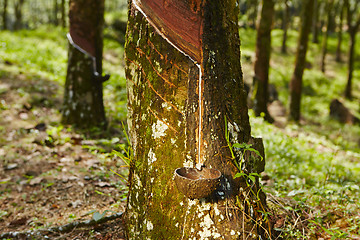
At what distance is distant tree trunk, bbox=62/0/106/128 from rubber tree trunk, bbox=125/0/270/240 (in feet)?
11.5

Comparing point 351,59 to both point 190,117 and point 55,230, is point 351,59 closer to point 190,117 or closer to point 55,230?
point 190,117

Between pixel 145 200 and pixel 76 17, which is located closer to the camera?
pixel 145 200

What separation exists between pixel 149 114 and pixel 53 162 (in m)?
2.94

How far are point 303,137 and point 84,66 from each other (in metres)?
5.76

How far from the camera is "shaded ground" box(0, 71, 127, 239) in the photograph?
2.93 m

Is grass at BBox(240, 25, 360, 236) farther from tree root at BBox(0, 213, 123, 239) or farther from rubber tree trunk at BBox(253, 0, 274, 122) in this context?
tree root at BBox(0, 213, 123, 239)

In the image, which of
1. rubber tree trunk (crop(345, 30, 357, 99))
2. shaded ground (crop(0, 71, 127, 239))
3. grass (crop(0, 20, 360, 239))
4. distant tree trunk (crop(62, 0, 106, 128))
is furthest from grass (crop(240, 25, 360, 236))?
distant tree trunk (crop(62, 0, 106, 128))

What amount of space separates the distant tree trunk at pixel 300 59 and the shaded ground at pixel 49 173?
754cm

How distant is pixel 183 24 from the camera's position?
1847 millimetres

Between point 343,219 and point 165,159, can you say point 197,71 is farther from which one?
point 343,219

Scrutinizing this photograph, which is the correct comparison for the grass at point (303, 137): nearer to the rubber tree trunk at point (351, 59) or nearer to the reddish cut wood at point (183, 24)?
the rubber tree trunk at point (351, 59)

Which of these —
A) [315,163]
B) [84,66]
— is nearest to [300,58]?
[315,163]

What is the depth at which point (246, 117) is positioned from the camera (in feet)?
6.79

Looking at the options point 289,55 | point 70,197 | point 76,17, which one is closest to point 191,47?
point 70,197
